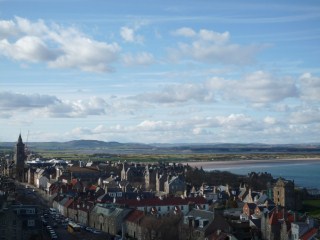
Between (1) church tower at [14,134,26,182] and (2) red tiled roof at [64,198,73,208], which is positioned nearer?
(2) red tiled roof at [64,198,73,208]

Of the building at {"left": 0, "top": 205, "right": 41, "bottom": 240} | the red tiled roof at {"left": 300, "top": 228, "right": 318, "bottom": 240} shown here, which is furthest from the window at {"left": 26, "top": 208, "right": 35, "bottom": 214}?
the red tiled roof at {"left": 300, "top": 228, "right": 318, "bottom": 240}

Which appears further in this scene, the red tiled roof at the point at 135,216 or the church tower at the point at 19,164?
the church tower at the point at 19,164

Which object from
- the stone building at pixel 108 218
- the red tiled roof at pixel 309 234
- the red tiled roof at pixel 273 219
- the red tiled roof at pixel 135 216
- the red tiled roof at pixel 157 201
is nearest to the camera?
the red tiled roof at pixel 309 234

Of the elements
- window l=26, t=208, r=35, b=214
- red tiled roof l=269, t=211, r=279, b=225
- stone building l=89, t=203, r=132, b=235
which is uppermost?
window l=26, t=208, r=35, b=214

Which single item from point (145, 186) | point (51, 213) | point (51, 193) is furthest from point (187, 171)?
point (51, 213)

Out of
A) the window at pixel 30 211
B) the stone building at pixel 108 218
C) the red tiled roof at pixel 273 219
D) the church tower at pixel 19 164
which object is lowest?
the stone building at pixel 108 218

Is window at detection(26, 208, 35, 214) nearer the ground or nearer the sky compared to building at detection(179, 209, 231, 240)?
nearer the sky

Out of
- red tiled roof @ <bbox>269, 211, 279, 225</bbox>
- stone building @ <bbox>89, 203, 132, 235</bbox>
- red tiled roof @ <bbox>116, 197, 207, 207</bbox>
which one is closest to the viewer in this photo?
red tiled roof @ <bbox>269, 211, 279, 225</bbox>

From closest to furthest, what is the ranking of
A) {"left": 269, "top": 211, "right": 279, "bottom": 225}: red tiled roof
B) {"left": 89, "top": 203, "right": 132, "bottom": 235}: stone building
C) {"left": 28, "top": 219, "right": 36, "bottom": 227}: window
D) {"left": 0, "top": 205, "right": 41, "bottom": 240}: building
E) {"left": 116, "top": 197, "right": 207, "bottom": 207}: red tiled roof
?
{"left": 0, "top": 205, "right": 41, "bottom": 240}: building → {"left": 28, "top": 219, "right": 36, "bottom": 227}: window → {"left": 269, "top": 211, "right": 279, "bottom": 225}: red tiled roof → {"left": 89, "top": 203, "right": 132, "bottom": 235}: stone building → {"left": 116, "top": 197, "right": 207, "bottom": 207}: red tiled roof

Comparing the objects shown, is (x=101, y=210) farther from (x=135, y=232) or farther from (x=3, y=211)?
(x=3, y=211)

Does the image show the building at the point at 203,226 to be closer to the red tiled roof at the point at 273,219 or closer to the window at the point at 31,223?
the red tiled roof at the point at 273,219

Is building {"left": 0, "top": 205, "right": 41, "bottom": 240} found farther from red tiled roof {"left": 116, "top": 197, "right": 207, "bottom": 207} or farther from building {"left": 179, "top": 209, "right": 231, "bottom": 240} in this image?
red tiled roof {"left": 116, "top": 197, "right": 207, "bottom": 207}

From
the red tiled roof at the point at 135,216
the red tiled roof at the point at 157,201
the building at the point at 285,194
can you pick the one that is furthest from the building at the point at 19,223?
the building at the point at 285,194

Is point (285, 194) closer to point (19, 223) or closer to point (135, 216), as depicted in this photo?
point (135, 216)
